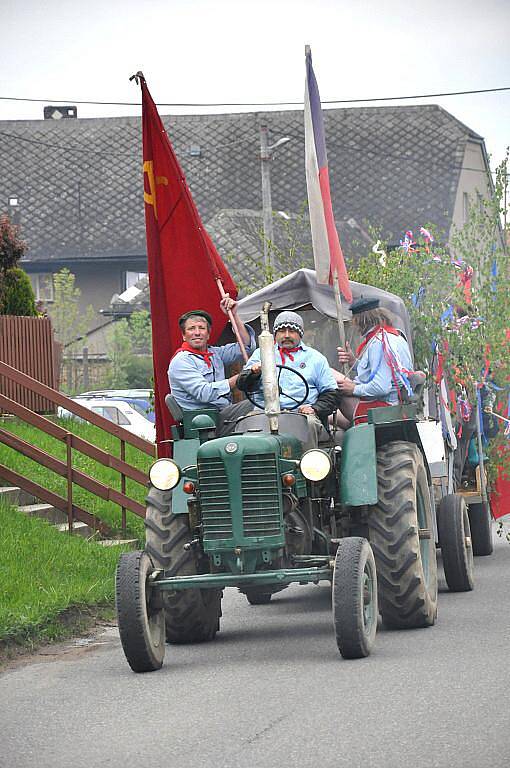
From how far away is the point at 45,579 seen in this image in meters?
11.5

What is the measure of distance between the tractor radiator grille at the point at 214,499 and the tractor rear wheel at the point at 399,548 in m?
1.18

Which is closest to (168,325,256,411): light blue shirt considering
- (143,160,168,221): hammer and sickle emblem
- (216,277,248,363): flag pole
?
(216,277,248,363): flag pole

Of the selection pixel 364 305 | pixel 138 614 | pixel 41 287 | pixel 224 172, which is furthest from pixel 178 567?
pixel 224 172

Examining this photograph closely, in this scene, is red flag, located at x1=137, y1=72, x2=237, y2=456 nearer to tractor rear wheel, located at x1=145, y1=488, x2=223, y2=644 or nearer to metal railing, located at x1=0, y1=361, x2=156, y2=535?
metal railing, located at x1=0, y1=361, x2=156, y2=535

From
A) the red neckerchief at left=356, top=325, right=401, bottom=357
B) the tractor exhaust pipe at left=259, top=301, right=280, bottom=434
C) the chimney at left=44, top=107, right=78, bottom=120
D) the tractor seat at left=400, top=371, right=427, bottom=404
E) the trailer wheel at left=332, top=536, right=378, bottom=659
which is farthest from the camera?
the chimney at left=44, top=107, right=78, bottom=120

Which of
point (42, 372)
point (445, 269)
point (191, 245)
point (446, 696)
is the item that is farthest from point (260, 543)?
point (42, 372)

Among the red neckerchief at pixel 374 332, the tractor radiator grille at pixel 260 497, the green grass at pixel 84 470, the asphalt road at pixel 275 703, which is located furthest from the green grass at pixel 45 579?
the red neckerchief at pixel 374 332

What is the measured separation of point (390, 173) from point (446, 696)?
48563 millimetres

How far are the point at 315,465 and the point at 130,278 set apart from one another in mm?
46732

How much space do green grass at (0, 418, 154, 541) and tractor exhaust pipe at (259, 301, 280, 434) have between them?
5830 millimetres

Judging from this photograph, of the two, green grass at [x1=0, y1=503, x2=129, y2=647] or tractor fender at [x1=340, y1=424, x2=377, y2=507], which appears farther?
green grass at [x1=0, y1=503, x2=129, y2=647]

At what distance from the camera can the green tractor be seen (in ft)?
28.7

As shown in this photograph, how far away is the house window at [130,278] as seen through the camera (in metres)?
55.0

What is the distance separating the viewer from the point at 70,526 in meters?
14.1
